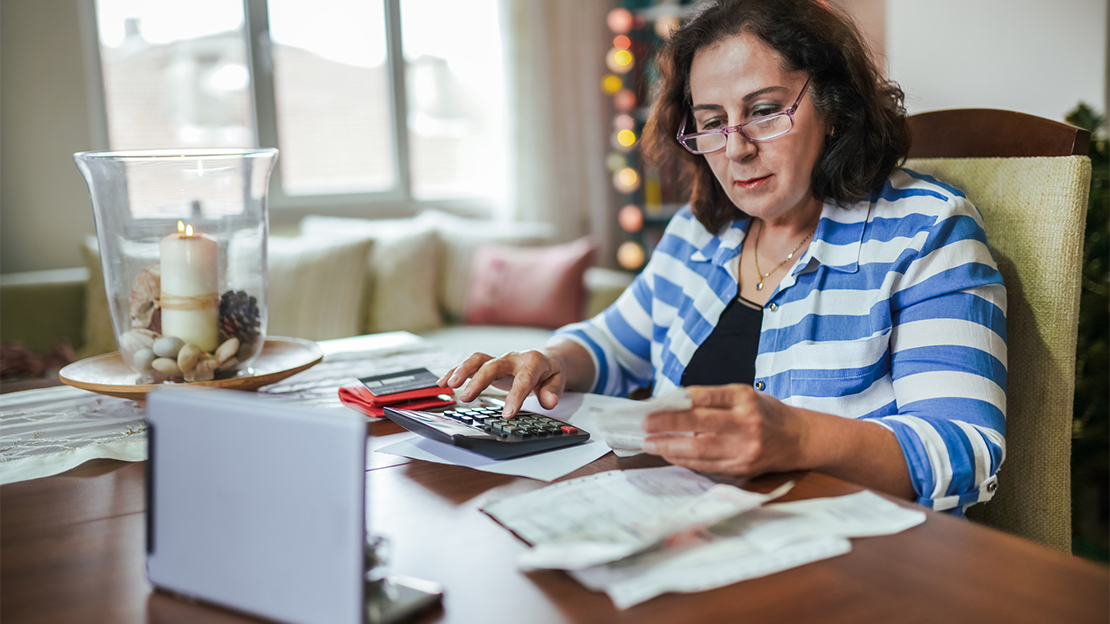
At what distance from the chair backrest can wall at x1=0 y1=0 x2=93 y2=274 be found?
124 inches

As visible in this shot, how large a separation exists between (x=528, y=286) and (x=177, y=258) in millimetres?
2173

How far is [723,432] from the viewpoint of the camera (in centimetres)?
72

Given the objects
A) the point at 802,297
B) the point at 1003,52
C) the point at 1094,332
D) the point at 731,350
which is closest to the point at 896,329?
the point at 802,297

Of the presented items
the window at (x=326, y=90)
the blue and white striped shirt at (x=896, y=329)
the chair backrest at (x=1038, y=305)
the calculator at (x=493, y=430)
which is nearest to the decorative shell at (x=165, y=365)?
the calculator at (x=493, y=430)

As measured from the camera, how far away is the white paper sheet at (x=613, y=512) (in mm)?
559

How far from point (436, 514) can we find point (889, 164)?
0.85m

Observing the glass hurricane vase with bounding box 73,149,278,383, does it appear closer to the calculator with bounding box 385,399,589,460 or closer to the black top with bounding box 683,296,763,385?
the calculator with bounding box 385,399,589,460

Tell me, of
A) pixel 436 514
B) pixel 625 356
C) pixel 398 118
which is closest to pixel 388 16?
pixel 398 118

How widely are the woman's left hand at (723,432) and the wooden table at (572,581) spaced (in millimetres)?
32

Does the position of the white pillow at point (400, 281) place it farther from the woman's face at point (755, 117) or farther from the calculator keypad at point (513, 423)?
the calculator keypad at point (513, 423)

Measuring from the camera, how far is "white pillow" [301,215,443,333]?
3115mm

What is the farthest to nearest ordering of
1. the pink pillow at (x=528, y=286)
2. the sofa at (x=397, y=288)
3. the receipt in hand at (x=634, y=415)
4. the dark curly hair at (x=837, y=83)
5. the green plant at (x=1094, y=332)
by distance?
the pink pillow at (x=528, y=286) → the sofa at (x=397, y=288) → the green plant at (x=1094, y=332) → the dark curly hair at (x=837, y=83) → the receipt in hand at (x=634, y=415)

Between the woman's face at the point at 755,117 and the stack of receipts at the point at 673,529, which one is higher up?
the woman's face at the point at 755,117

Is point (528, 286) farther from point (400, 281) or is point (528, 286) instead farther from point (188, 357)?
point (188, 357)
